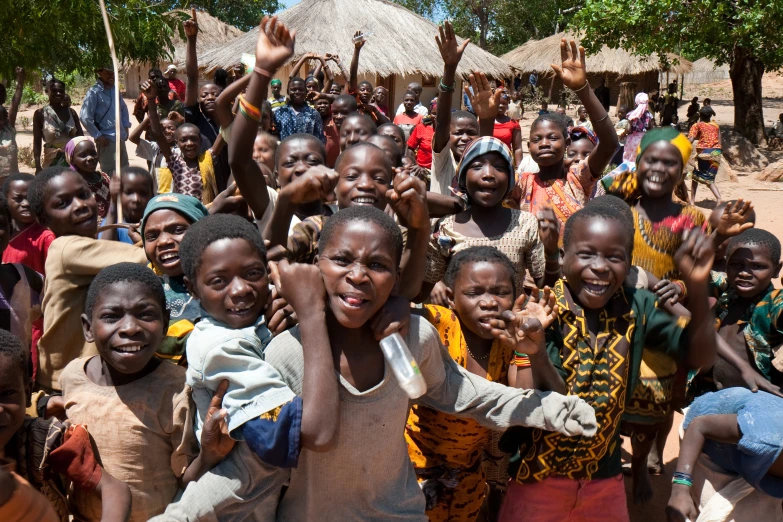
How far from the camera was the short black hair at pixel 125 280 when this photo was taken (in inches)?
82.4

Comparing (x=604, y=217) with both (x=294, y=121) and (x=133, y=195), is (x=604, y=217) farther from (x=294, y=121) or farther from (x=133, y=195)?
(x=294, y=121)

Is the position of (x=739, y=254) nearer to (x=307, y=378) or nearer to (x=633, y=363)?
(x=633, y=363)

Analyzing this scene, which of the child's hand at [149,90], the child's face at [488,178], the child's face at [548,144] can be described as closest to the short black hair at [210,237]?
the child's face at [488,178]

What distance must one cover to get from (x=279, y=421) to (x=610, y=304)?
1283 mm

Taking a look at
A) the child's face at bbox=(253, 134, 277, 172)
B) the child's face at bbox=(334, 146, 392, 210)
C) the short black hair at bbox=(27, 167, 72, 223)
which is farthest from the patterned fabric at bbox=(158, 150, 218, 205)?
the child's face at bbox=(334, 146, 392, 210)

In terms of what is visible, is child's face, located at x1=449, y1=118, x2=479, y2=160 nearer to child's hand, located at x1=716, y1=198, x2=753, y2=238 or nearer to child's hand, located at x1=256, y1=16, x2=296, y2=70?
child's hand, located at x1=256, y1=16, x2=296, y2=70

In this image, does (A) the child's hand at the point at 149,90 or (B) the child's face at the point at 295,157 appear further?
(A) the child's hand at the point at 149,90

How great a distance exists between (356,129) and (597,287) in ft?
8.05

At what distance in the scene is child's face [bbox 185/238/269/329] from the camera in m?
1.94

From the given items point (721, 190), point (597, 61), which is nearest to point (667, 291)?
point (721, 190)

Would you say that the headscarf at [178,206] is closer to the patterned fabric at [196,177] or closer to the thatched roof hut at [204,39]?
the patterned fabric at [196,177]

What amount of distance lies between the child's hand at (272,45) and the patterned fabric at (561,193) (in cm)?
148

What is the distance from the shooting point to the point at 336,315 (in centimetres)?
178

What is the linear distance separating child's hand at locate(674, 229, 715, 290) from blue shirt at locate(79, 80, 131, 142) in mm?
6689
